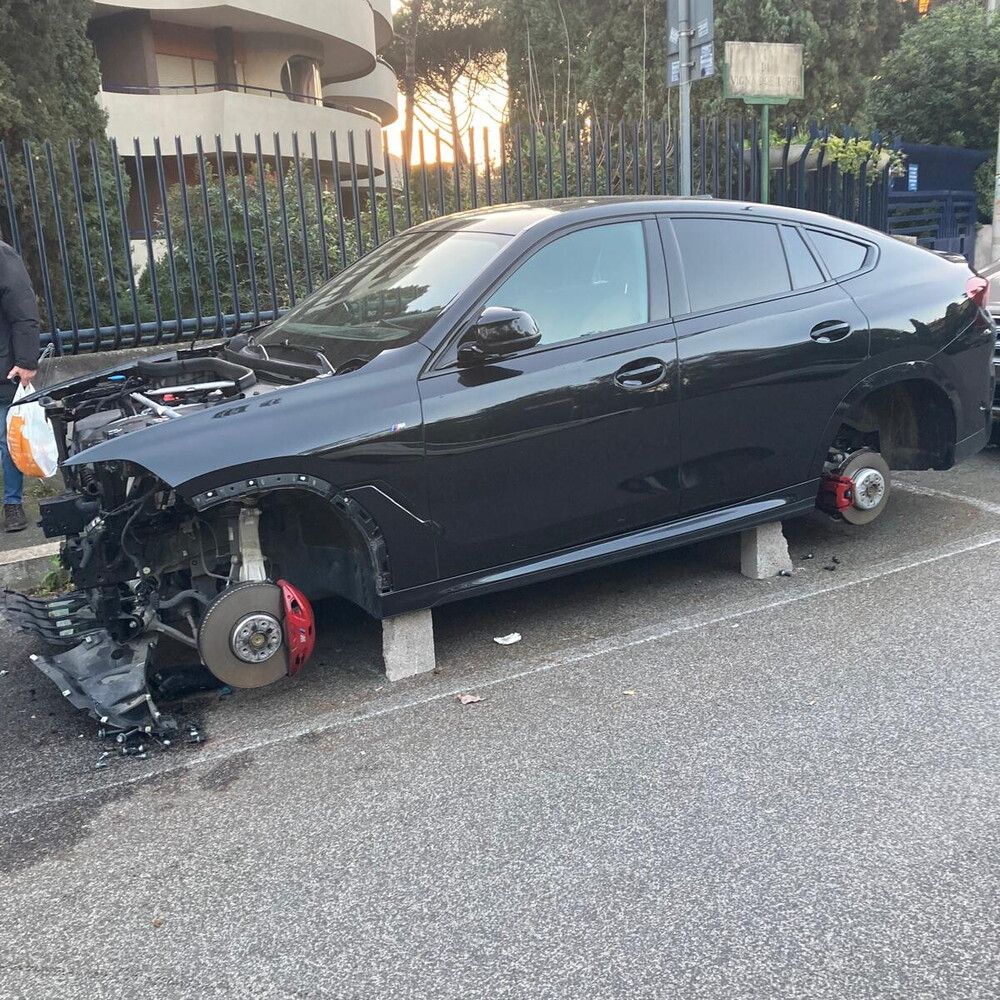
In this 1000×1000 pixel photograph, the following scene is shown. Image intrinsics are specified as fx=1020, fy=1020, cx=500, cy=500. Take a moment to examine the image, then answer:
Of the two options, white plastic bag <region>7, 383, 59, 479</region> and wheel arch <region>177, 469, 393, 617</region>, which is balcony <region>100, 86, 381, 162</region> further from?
wheel arch <region>177, 469, 393, 617</region>

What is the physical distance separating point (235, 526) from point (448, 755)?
1.17 m

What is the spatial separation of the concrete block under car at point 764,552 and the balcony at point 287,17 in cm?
2180

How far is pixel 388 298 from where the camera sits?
14.6 feet

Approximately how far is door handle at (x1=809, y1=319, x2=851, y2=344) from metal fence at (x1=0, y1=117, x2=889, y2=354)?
3615 mm

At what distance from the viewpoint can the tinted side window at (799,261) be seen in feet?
15.8

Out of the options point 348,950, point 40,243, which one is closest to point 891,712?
point 348,950

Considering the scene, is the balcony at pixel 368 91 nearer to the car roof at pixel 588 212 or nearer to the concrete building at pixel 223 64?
the concrete building at pixel 223 64

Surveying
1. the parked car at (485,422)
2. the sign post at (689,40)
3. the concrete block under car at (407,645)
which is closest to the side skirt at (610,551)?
the parked car at (485,422)

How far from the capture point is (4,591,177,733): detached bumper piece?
3648 millimetres

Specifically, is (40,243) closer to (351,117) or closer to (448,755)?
(448,755)

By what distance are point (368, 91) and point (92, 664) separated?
33.3 m

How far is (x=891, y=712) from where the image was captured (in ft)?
11.9

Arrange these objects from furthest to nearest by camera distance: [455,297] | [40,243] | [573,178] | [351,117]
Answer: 1. [351,117]
2. [573,178]
3. [40,243]
4. [455,297]

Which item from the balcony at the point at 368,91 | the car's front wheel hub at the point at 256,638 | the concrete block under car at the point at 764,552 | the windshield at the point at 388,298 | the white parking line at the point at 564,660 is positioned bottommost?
the white parking line at the point at 564,660
